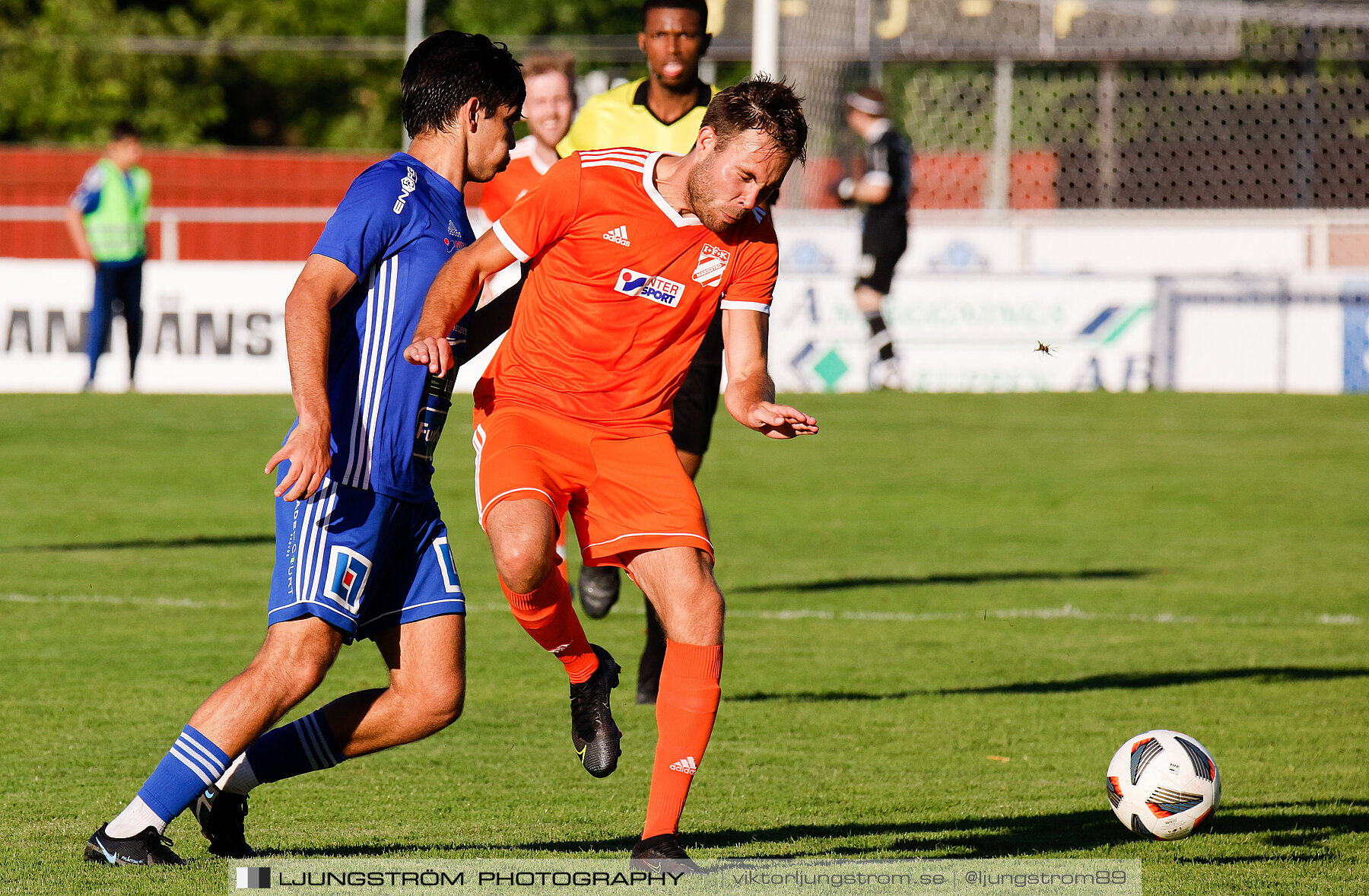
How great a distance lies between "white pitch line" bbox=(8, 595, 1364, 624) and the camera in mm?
8508

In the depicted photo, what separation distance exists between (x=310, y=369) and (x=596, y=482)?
2.95 ft

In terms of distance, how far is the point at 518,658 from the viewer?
7.51 metres

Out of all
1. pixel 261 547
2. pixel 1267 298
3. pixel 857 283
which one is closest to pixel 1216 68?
pixel 1267 298

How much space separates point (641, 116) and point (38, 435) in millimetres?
9354

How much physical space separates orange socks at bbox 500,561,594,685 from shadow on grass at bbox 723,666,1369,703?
2.13 m

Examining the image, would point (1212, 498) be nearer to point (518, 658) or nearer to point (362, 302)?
point (518, 658)

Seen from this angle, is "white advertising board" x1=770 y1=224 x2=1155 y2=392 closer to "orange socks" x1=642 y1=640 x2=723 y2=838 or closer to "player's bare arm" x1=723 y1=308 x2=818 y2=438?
"player's bare arm" x1=723 y1=308 x2=818 y2=438

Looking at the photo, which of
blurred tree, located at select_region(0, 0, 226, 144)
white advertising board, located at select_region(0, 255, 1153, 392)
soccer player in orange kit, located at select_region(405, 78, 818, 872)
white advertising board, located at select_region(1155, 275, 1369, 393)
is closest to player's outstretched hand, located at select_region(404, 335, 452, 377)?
soccer player in orange kit, located at select_region(405, 78, 818, 872)

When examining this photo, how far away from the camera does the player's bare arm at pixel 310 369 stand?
3799mm

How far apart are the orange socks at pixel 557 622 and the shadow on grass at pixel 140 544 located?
20.1 feet

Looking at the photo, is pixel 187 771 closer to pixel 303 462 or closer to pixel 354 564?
pixel 354 564

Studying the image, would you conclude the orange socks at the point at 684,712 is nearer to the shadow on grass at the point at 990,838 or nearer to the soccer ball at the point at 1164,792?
the shadow on grass at the point at 990,838

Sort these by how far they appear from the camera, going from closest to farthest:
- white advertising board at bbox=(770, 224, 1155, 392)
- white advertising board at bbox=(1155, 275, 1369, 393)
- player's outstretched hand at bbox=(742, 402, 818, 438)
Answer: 1. player's outstretched hand at bbox=(742, 402, 818, 438)
2. white advertising board at bbox=(770, 224, 1155, 392)
3. white advertising board at bbox=(1155, 275, 1369, 393)

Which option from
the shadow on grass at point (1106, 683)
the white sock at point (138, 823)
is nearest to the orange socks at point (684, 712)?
the white sock at point (138, 823)
